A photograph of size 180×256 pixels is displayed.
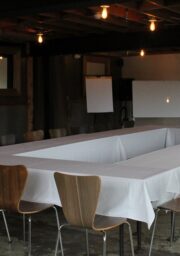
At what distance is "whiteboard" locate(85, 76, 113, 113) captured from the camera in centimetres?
1166

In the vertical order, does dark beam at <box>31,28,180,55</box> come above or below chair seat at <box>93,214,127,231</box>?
above

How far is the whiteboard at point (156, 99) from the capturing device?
11.6 m

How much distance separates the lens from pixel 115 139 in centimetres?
653

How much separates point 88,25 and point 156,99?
14.1ft

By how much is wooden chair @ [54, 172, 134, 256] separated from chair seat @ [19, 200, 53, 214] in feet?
1.48

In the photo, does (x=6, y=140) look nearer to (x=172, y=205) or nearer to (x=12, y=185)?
(x=12, y=185)

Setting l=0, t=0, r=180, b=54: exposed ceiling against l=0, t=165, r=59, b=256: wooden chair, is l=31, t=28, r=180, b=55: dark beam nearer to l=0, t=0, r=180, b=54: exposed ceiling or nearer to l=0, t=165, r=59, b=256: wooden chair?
l=0, t=0, r=180, b=54: exposed ceiling

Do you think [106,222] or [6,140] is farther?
[6,140]

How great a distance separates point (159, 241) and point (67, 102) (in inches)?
301

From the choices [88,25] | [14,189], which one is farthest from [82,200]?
[88,25]

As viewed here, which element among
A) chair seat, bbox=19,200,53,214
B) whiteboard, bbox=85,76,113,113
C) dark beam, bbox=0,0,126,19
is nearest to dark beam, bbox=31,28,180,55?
whiteboard, bbox=85,76,113,113

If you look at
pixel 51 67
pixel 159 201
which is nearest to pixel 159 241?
pixel 159 201

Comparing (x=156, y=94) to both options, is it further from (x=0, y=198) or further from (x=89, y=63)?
(x=0, y=198)

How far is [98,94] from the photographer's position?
1176cm
